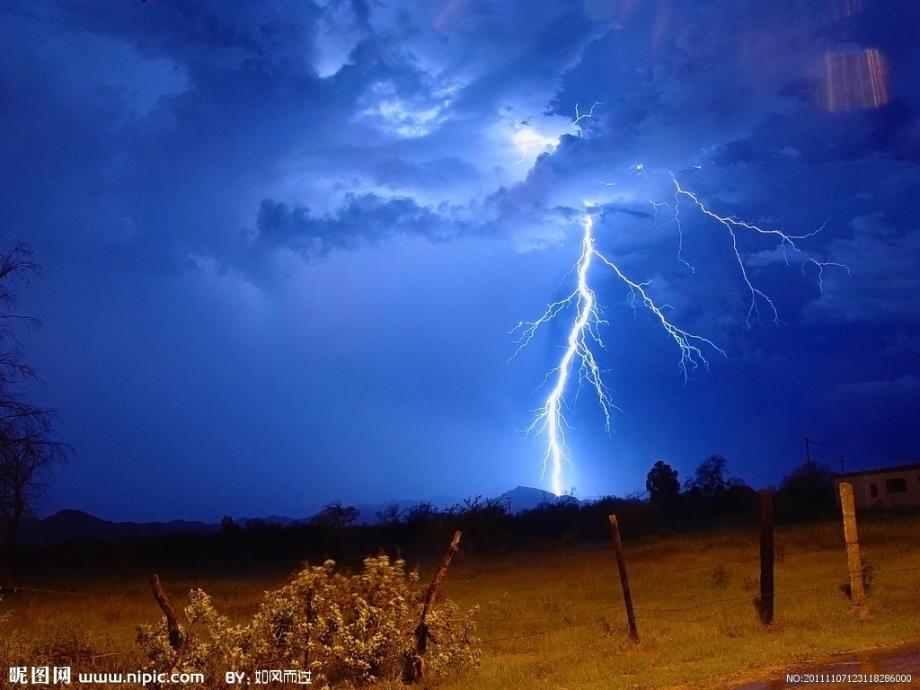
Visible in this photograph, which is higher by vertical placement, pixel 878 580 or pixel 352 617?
pixel 352 617

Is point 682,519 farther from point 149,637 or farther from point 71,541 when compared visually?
point 149,637

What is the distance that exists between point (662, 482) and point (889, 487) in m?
16.7

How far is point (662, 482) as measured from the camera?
5962 centimetres

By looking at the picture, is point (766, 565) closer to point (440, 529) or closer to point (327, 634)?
point (327, 634)

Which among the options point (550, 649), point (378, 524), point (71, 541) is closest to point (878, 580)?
point (550, 649)

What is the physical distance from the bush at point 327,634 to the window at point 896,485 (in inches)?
1783

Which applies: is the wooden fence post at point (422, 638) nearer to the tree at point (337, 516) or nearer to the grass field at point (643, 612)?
the grass field at point (643, 612)

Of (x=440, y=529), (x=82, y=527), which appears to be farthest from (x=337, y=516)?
(x=82, y=527)

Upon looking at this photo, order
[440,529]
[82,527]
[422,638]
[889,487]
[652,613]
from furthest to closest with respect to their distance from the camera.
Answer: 1. [82,527]
2. [889,487]
3. [440,529]
4. [652,613]
5. [422,638]

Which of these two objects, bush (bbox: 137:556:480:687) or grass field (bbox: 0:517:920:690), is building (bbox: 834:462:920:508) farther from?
bush (bbox: 137:556:480:687)

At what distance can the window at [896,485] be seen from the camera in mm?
46125

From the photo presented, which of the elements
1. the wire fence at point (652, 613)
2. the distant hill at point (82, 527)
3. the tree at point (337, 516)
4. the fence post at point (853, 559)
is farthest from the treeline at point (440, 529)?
the distant hill at point (82, 527)

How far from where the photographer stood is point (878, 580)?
1586 cm

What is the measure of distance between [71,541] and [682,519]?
37.7 metres
